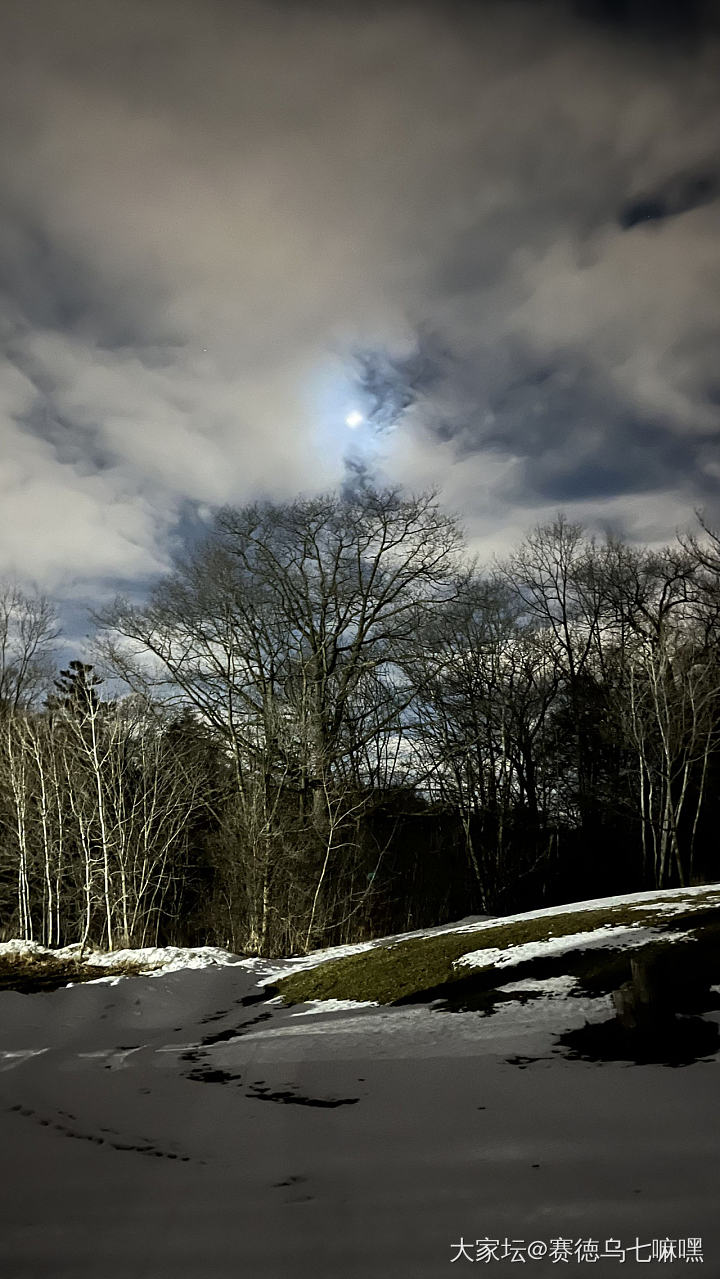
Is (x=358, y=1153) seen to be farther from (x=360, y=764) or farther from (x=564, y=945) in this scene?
(x=360, y=764)

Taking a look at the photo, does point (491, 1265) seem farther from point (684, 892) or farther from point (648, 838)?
point (648, 838)

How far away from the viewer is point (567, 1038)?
419 cm

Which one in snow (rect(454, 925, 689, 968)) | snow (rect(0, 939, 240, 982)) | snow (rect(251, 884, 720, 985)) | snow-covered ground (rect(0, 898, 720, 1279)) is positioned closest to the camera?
snow-covered ground (rect(0, 898, 720, 1279))

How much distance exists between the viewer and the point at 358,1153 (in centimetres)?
293

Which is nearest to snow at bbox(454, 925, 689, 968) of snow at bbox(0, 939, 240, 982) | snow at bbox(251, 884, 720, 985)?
snow at bbox(251, 884, 720, 985)

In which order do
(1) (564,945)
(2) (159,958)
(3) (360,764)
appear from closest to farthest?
(1) (564,945), (2) (159,958), (3) (360,764)

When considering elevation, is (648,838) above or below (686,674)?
below

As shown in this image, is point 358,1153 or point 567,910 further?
point 567,910

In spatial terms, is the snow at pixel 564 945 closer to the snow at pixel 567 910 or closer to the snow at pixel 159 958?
the snow at pixel 567 910

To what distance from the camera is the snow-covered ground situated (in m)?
2.21

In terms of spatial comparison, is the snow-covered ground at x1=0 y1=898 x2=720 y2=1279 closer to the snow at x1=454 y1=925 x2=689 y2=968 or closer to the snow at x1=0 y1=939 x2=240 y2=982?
the snow at x1=454 y1=925 x2=689 y2=968

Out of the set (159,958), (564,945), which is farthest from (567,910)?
(159,958)

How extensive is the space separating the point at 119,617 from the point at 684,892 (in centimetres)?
1402

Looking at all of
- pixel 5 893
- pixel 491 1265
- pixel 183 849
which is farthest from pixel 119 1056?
pixel 5 893
